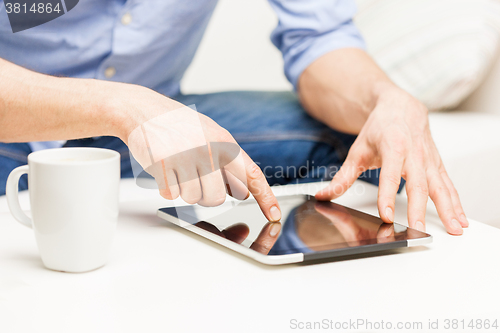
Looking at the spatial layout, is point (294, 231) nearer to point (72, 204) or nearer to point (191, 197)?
point (191, 197)

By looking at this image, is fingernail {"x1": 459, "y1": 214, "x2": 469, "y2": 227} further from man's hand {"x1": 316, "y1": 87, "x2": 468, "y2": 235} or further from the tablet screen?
the tablet screen

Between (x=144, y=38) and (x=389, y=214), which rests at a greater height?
(x=144, y=38)

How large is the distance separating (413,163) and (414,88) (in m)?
0.70

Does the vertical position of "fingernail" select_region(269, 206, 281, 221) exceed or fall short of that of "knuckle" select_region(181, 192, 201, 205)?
it falls short

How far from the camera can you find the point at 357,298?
1.35 ft

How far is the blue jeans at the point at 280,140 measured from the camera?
37.1 inches

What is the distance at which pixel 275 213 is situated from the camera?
0.57 m

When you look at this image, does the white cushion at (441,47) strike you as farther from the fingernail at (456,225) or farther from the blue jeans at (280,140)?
the fingernail at (456,225)

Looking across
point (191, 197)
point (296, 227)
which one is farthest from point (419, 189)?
point (191, 197)

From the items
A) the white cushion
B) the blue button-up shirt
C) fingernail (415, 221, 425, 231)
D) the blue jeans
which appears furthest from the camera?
the white cushion

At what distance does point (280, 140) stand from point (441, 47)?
638mm

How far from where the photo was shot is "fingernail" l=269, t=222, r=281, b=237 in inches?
20.8

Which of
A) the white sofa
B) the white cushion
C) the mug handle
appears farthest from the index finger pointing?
the white cushion

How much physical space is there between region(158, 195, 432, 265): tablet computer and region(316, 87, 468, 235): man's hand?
0.05 meters
